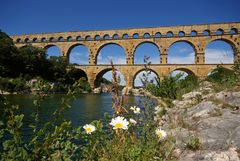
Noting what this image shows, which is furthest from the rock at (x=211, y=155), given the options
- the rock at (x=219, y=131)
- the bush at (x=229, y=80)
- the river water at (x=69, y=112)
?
the bush at (x=229, y=80)

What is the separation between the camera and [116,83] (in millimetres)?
2242

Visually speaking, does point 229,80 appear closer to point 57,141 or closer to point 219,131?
point 219,131

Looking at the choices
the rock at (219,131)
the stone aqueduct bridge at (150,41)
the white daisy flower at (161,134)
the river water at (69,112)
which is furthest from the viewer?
the stone aqueduct bridge at (150,41)

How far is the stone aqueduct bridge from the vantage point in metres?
41.8

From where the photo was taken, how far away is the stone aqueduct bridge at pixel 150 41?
41.8 metres

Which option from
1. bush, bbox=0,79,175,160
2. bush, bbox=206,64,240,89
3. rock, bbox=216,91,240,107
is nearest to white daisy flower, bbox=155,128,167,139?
bush, bbox=0,79,175,160

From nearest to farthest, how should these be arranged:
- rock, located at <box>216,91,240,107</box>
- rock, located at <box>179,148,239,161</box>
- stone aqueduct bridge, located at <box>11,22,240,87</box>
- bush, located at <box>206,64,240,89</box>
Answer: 1. rock, located at <box>179,148,239,161</box>
2. rock, located at <box>216,91,240,107</box>
3. bush, located at <box>206,64,240,89</box>
4. stone aqueduct bridge, located at <box>11,22,240,87</box>

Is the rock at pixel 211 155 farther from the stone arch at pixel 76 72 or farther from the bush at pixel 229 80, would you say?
the stone arch at pixel 76 72

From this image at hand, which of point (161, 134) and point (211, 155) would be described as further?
point (211, 155)

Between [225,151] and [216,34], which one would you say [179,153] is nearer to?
[225,151]

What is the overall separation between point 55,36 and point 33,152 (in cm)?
5087

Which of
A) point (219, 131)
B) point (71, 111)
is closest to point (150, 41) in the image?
point (71, 111)

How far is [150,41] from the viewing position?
44.8 m

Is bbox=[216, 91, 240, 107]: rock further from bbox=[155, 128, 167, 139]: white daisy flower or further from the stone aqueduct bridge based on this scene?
the stone aqueduct bridge
